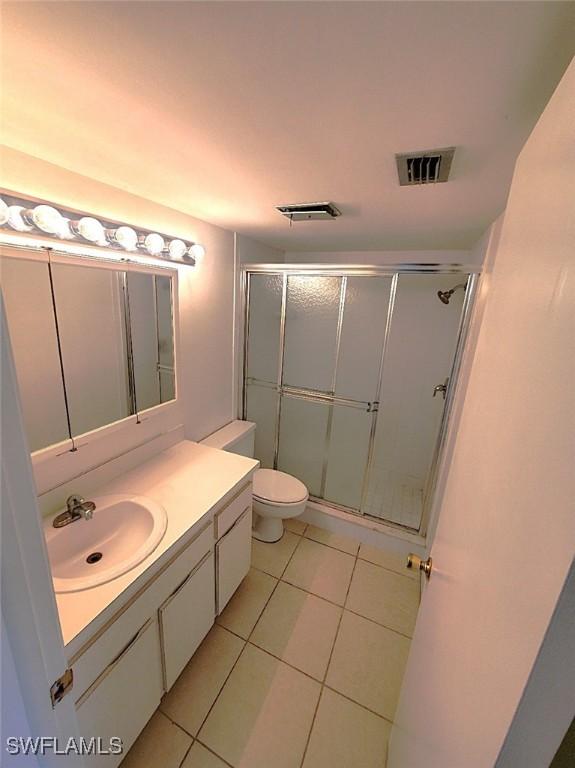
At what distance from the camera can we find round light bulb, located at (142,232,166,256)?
1385 millimetres

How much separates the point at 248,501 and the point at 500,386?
4.59 ft

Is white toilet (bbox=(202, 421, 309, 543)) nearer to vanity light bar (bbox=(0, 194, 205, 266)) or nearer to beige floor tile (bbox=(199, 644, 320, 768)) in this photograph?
beige floor tile (bbox=(199, 644, 320, 768))

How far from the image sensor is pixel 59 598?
0.86m

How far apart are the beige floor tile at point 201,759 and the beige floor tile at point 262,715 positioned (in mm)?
19

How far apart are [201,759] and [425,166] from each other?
2263 mm

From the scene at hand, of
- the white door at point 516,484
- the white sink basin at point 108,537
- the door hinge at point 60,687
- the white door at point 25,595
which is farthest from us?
the white sink basin at point 108,537

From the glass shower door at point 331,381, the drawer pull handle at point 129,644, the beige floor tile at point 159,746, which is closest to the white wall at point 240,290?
the glass shower door at point 331,381

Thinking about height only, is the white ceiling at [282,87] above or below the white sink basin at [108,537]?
above

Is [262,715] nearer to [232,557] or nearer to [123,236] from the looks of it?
[232,557]

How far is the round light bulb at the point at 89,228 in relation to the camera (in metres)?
1.11

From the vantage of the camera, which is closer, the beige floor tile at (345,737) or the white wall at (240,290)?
the beige floor tile at (345,737)

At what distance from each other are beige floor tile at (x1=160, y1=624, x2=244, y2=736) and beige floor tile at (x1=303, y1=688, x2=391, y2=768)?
1.48 feet

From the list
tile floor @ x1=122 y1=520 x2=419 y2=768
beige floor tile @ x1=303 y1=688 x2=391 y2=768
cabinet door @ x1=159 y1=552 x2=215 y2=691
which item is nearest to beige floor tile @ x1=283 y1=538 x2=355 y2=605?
tile floor @ x1=122 y1=520 x2=419 y2=768

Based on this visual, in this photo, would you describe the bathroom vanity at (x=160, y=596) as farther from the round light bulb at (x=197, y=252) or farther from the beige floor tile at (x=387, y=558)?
the round light bulb at (x=197, y=252)
